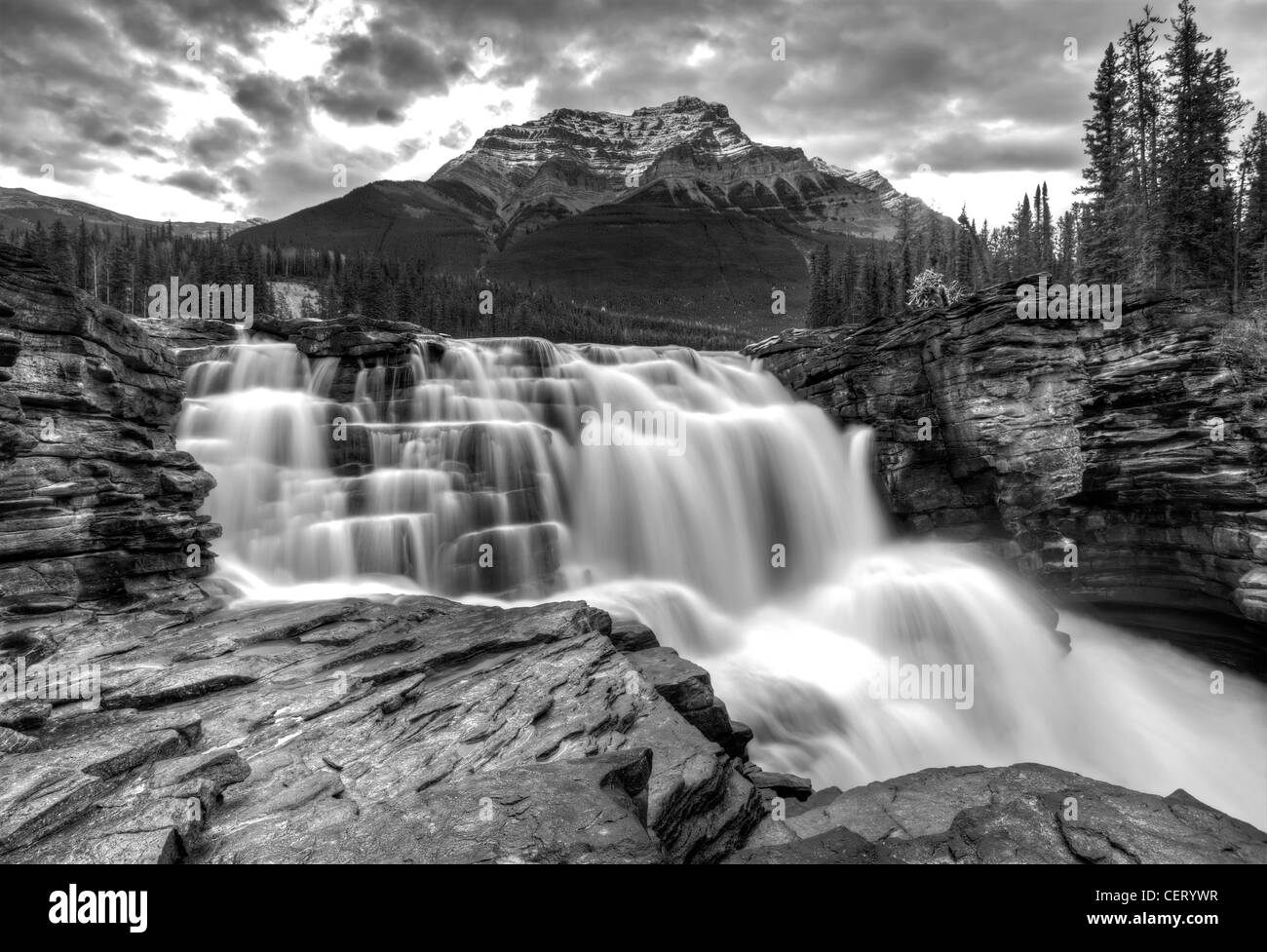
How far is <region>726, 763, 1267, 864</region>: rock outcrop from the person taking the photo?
585 cm

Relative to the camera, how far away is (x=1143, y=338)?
16.4 m

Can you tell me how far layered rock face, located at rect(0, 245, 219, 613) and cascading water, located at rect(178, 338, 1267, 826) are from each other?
226 centimetres

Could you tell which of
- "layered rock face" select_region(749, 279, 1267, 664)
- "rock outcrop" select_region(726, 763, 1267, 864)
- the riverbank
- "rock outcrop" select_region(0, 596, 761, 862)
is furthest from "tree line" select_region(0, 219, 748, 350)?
"rock outcrop" select_region(726, 763, 1267, 864)

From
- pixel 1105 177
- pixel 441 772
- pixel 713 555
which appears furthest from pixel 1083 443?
pixel 1105 177

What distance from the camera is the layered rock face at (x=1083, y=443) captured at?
14.9 m

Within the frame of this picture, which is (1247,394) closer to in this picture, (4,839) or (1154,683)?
(1154,683)

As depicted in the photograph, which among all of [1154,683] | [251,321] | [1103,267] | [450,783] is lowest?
[1154,683]

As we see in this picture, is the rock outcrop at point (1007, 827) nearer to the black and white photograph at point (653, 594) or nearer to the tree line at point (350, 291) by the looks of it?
the black and white photograph at point (653, 594)

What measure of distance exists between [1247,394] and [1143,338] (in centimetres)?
284

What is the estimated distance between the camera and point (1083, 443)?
55.3ft

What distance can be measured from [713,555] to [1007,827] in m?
11.5

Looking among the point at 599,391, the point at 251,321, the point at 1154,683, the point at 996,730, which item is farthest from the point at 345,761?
the point at 251,321

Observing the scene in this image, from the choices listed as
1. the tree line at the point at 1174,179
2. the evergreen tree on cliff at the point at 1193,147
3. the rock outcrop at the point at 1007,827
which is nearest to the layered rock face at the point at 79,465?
the rock outcrop at the point at 1007,827

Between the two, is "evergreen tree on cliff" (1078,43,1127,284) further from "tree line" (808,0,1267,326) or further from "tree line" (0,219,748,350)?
"tree line" (0,219,748,350)
